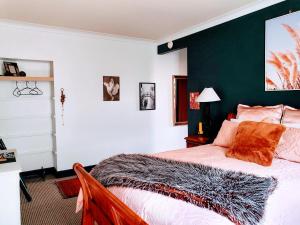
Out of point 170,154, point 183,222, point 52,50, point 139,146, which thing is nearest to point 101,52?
point 52,50

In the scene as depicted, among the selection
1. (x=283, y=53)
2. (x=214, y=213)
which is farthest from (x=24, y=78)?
(x=283, y=53)

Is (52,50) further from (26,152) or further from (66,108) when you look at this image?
(26,152)

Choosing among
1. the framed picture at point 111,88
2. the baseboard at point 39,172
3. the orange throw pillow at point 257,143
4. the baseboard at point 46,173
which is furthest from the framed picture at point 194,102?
the baseboard at point 39,172

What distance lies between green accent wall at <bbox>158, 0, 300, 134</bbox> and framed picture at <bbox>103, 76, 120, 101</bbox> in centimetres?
138

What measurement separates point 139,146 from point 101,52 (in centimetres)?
201

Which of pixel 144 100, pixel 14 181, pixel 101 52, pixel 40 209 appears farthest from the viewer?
pixel 144 100

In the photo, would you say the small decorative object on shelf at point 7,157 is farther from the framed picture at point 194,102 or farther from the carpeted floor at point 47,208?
the framed picture at point 194,102

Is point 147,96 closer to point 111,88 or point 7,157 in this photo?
point 111,88

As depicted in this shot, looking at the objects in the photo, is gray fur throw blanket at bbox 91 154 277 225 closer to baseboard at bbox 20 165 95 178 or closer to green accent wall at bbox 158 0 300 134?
green accent wall at bbox 158 0 300 134

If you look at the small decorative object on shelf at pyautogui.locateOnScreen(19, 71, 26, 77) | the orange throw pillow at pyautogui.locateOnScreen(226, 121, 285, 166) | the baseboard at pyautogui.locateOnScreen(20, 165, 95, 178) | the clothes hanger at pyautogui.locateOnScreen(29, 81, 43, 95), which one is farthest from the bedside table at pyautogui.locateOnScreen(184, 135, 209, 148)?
the small decorative object on shelf at pyautogui.locateOnScreen(19, 71, 26, 77)

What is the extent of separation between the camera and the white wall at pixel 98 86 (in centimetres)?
398

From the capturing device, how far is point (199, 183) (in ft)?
5.24

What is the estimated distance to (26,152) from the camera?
4.00m

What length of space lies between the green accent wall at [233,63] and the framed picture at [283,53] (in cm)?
7
